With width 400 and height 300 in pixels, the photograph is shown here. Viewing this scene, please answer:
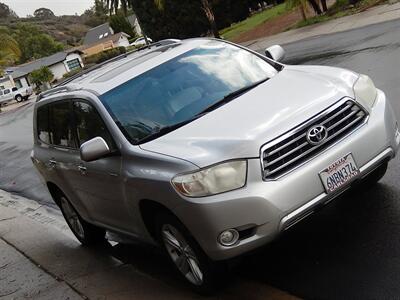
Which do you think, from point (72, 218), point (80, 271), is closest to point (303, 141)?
point (80, 271)

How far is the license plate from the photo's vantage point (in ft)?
13.9

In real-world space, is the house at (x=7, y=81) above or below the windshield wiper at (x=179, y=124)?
below

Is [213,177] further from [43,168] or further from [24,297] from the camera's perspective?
[43,168]

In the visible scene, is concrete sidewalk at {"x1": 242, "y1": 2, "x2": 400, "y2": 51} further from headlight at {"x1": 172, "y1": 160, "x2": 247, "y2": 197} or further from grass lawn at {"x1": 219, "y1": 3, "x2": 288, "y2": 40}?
headlight at {"x1": 172, "y1": 160, "x2": 247, "y2": 197}

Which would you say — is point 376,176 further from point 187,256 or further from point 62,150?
point 62,150

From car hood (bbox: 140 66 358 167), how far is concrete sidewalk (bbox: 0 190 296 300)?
1.14 meters

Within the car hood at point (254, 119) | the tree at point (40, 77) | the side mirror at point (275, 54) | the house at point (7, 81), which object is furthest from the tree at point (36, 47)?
the car hood at point (254, 119)

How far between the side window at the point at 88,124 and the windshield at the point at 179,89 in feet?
0.50

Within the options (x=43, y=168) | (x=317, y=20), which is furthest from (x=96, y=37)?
(x=43, y=168)

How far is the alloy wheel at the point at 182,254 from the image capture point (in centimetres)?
446

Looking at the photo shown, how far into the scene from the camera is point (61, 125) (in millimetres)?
6234

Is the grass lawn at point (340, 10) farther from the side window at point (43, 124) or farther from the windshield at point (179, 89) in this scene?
the windshield at point (179, 89)

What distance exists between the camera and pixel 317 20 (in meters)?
24.2

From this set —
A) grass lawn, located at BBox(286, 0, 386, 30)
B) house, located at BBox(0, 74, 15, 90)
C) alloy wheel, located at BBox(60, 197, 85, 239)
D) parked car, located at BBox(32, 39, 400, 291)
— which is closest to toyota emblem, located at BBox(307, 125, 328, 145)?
parked car, located at BBox(32, 39, 400, 291)
